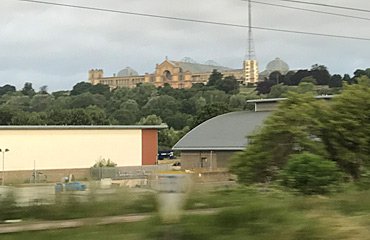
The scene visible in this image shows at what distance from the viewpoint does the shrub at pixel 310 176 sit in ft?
73.1

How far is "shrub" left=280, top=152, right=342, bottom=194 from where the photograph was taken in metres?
22.3

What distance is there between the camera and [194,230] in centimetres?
1055

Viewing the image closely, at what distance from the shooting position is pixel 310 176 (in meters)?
22.6

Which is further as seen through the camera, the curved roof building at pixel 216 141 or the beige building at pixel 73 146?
the beige building at pixel 73 146

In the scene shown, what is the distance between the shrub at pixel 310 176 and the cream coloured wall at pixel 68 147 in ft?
142

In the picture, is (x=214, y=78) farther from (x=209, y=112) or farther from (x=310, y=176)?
(x=310, y=176)

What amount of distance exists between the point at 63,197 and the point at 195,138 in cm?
5589

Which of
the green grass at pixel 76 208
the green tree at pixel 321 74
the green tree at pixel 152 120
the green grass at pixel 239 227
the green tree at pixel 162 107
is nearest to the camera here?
the green grass at pixel 239 227

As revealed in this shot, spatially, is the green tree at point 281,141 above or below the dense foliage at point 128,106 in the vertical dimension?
below

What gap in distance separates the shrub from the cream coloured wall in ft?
142

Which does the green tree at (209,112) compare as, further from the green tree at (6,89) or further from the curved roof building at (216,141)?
the green tree at (6,89)

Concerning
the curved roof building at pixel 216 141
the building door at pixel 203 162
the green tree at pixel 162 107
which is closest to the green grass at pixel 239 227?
the curved roof building at pixel 216 141

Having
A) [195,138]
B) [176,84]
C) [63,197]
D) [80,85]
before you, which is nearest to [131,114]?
[195,138]

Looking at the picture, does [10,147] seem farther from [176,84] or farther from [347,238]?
[176,84]
